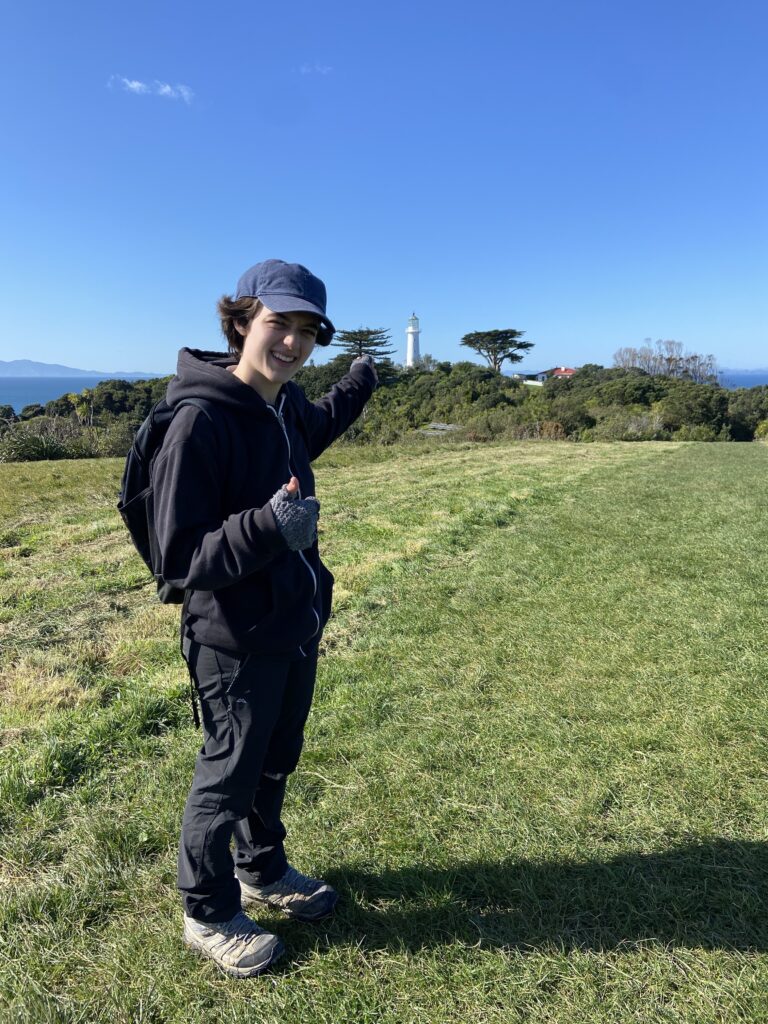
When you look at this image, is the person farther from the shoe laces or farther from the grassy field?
the grassy field

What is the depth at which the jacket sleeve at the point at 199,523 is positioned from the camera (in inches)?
51.7

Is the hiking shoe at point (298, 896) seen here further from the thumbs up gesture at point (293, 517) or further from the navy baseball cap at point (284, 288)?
the navy baseball cap at point (284, 288)

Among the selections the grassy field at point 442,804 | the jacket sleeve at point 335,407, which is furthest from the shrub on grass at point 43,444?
the jacket sleeve at point 335,407

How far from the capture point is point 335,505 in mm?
8922

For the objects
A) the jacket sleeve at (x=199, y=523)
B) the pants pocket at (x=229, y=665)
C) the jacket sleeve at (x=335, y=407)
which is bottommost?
the pants pocket at (x=229, y=665)

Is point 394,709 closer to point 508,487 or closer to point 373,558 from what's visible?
point 373,558

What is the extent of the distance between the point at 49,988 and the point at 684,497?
9.90m

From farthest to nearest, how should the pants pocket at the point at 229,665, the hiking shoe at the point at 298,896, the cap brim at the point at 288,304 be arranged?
1. the hiking shoe at the point at 298,896
2. the pants pocket at the point at 229,665
3. the cap brim at the point at 288,304

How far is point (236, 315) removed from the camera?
5.20ft

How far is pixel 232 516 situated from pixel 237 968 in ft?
4.32

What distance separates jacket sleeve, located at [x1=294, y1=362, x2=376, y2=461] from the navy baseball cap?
445 mm

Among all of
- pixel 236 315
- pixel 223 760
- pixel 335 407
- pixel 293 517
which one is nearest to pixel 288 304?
pixel 236 315

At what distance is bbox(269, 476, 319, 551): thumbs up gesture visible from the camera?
1.30 meters

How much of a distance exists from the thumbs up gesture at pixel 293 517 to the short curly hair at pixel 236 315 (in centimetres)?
53
